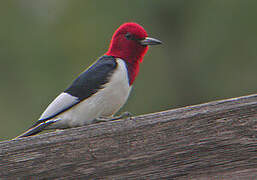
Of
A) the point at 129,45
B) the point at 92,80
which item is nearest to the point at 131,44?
the point at 129,45

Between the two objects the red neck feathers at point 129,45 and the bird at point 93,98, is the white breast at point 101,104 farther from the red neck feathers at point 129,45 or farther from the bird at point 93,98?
the red neck feathers at point 129,45

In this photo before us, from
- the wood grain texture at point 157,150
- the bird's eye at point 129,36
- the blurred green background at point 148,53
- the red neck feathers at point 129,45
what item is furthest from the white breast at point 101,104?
the blurred green background at point 148,53

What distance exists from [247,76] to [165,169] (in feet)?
16.9

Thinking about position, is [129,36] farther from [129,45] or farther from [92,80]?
[92,80]

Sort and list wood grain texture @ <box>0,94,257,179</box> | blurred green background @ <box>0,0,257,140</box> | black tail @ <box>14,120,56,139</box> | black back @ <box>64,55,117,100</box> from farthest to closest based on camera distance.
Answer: blurred green background @ <box>0,0,257,140</box> < black back @ <box>64,55,117,100</box> < black tail @ <box>14,120,56,139</box> < wood grain texture @ <box>0,94,257,179</box>

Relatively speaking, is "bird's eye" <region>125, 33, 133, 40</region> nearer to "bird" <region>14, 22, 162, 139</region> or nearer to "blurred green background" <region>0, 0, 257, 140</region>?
"bird" <region>14, 22, 162, 139</region>

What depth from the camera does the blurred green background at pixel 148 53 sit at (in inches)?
255

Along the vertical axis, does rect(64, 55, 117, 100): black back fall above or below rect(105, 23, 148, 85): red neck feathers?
below

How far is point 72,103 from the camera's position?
2.66m

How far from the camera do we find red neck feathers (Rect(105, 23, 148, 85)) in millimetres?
3178

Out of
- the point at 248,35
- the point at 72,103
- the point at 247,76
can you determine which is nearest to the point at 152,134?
the point at 72,103


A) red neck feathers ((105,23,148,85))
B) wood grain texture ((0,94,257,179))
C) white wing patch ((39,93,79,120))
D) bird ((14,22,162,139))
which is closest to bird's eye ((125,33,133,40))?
red neck feathers ((105,23,148,85))

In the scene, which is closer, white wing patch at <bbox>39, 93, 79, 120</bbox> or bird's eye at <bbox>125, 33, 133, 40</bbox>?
white wing patch at <bbox>39, 93, 79, 120</bbox>

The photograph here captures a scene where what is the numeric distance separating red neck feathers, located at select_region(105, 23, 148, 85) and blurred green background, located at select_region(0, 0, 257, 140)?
3085mm
